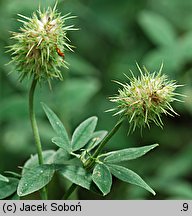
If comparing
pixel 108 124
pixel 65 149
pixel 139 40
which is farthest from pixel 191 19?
pixel 65 149

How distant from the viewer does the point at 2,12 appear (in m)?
4.05

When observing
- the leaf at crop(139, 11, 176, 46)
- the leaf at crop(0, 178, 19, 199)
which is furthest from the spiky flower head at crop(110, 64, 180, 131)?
the leaf at crop(139, 11, 176, 46)

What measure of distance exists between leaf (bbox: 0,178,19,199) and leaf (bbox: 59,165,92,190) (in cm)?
21

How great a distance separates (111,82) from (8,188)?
237 centimetres

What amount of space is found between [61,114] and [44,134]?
23 cm

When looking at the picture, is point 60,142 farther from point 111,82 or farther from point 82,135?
point 111,82

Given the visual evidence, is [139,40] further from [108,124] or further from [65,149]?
[65,149]

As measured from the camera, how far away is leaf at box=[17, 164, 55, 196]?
79.5 inches

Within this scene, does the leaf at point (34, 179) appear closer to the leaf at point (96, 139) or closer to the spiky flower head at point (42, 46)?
the leaf at point (96, 139)

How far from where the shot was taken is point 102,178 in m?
2.01

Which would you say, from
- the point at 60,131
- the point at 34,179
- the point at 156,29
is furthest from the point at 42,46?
the point at 156,29

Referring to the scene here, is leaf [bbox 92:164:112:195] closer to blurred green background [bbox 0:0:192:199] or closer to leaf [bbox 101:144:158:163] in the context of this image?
leaf [bbox 101:144:158:163]

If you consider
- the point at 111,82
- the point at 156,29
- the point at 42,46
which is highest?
the point at 156,29

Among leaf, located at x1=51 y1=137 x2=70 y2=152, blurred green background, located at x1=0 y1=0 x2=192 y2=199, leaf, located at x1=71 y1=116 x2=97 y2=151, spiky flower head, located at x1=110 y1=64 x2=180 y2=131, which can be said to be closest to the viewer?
spiky flower head, located at x1=110 y1=64 x2=180 y2=131
